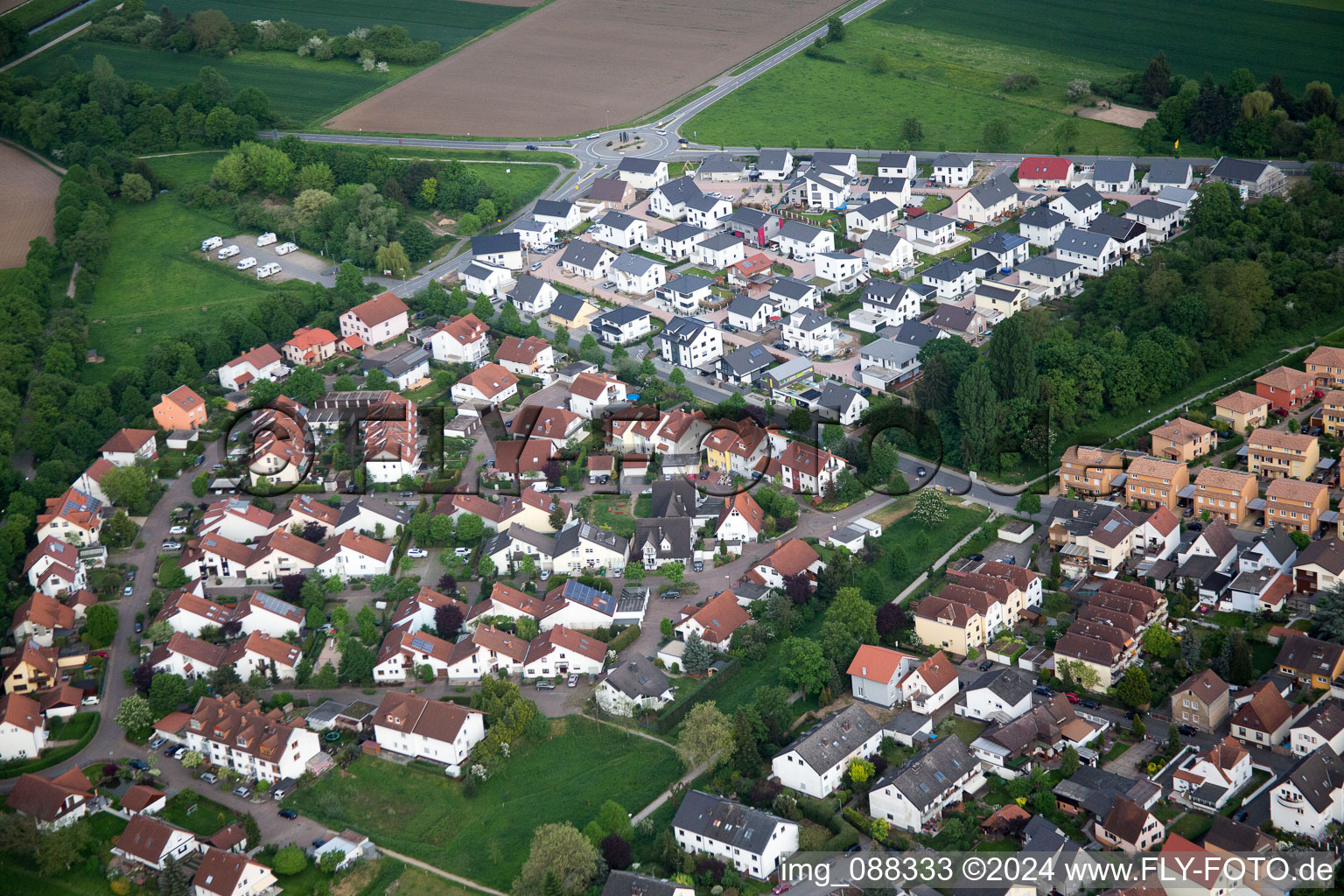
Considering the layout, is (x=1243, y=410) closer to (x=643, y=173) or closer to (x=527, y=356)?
(x=527, y=356)

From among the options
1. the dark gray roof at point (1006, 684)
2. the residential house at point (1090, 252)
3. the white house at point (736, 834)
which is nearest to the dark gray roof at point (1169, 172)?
the residential house at point (1090, 252)

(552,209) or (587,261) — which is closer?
(587,261)

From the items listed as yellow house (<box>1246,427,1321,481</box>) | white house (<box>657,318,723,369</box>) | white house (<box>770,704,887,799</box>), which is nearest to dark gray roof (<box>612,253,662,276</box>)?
white house (<box>657,318,723,369</box>)

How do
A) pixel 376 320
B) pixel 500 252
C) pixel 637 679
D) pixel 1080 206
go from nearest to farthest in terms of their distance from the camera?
pixel 637 679
pixel 376 320
pixel 1080 206
pixel 500 252

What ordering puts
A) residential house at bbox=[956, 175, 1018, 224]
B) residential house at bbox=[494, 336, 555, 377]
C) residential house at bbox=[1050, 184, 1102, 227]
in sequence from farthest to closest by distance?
1. residential house at bbox=[956, 175, 1018, 224]
2. residential house at bbox=[1050, 184, 1102, 227]
3. residential house at bbox=[494, 336, 555, 377]

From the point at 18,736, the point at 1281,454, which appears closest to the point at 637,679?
the point at 18,736

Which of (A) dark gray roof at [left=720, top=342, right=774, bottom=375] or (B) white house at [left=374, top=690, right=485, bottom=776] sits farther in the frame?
(A) dark gray roof at [left=720, top=342, right=774, bottom=375]

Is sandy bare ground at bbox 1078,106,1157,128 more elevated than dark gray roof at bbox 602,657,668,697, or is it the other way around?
sandy bare ground at bbox 1078,106,1157,128

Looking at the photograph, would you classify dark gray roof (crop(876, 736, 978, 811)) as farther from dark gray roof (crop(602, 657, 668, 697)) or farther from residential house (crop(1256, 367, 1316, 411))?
residential house (crop(1256, 367, 1316, 411))
